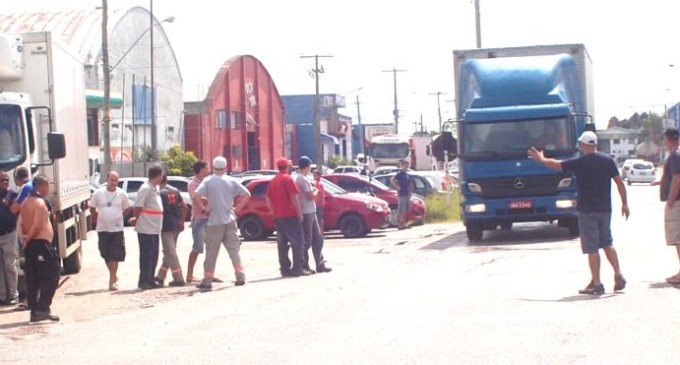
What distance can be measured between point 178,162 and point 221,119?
1205cm

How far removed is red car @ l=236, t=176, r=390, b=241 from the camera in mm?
27984

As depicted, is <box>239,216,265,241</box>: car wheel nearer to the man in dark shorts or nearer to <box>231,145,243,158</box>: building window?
the man in dark shorts

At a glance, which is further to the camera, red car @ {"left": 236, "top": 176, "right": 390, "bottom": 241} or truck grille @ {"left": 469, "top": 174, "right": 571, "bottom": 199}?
red car @ {"left": 236, "top": 176, "right": 390, "bottom": 241}

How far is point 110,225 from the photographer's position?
16766 millimetres

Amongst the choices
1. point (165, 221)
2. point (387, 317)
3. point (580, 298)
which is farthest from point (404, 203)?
point (387, 317)

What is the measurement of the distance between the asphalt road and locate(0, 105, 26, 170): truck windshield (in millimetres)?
2021

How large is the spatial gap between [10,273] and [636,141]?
130634 mm

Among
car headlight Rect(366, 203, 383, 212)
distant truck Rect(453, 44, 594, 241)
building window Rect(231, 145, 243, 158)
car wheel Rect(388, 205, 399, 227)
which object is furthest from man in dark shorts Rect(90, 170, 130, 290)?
building window Rect(231, 145, 243, 158)

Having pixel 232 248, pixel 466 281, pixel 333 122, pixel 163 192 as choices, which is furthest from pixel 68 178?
pixel 333 122

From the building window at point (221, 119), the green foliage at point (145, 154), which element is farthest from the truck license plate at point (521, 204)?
the building window at point (221, 119)

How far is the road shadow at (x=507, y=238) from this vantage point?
22422 mm

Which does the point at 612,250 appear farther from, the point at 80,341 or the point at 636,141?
the point at 636,141

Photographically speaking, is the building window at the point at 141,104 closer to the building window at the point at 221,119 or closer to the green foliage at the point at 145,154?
the green foliage at the point at 145,154

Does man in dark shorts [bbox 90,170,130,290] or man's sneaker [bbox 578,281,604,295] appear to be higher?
man in dark shorts [bbox 90,170,130,290]
